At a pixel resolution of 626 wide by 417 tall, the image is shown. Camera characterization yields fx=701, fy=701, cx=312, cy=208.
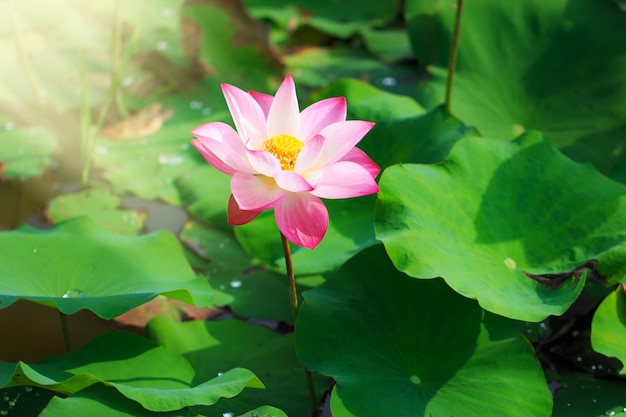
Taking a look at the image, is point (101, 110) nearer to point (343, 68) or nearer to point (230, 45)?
point (230, 45)

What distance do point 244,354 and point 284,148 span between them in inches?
21.5

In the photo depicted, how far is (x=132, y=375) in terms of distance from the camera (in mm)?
1348

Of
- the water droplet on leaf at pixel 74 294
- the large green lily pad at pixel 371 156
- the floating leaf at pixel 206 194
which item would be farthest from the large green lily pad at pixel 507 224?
the floating leaf at pixel 206 194

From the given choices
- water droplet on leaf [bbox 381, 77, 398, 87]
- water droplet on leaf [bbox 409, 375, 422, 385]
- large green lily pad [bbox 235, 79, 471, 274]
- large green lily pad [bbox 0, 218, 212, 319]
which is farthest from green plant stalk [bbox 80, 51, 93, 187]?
water droplet on leaf [bbox 409, 375, 422, 385]

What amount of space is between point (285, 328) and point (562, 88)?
3.56 ft

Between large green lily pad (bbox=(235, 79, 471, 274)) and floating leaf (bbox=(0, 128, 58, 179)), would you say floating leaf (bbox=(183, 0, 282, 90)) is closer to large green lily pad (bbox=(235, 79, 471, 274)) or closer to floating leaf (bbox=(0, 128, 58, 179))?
floating leaf (bbox=(0, 128, 58, 179))

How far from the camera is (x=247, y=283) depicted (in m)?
1.76

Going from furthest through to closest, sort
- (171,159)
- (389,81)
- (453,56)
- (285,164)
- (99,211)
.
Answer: (389,81) → (171,159) → (99,211) → (453,56) → (285,164)

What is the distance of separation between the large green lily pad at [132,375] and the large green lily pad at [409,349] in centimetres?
18

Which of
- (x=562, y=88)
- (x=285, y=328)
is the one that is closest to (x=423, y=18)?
(x=562, y=88)

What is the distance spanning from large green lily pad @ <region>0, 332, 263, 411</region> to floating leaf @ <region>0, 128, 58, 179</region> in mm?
965

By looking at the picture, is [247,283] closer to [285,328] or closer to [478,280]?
[285,328]

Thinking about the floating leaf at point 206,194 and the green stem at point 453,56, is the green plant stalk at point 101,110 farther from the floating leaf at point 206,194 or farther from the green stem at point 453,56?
the green stem at point 453,56

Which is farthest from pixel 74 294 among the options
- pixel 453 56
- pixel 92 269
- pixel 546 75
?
pixel 546 75
